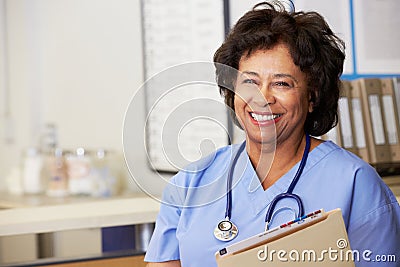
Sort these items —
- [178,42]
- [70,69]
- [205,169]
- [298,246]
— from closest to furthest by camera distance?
[298,246] → [205,169] → [178,42] → [70,69]

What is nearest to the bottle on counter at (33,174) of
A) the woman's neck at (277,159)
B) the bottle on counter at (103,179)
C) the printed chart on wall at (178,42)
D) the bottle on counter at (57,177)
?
the bottle on counter at (57,177)

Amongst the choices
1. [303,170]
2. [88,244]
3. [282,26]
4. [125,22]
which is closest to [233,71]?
[282,26]

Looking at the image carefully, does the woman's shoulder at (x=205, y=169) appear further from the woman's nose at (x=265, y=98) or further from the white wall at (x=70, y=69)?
the white wall at (x=70, y=69)

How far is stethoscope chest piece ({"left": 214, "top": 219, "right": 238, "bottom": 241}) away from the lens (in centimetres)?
132

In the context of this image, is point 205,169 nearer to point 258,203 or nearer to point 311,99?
point 258,203

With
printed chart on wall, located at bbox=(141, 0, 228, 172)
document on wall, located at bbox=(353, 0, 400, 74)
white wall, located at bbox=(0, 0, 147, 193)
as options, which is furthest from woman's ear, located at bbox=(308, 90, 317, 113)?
white wall, located at bbox=(0, 0, 147, 193)

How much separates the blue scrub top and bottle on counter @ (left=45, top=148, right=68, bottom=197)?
6.63ft

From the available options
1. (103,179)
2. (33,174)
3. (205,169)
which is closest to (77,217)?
(205,169)

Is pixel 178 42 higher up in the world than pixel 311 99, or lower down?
higher up

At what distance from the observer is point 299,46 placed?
1.32 meters

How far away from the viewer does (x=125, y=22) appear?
126 inches

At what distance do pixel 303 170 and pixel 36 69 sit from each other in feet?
9.07

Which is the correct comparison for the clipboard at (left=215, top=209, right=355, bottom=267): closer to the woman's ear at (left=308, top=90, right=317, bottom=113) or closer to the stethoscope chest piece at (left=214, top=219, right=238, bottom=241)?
Answer: the stethoscope chest piece at (left=214, top=219, right=238, bottom=241)

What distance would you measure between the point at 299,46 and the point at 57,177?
90.0 inches
